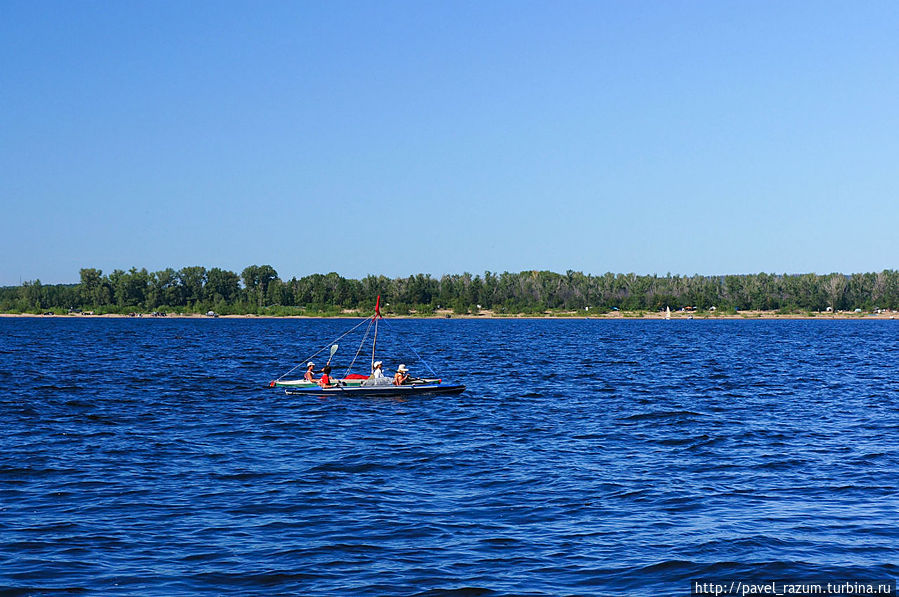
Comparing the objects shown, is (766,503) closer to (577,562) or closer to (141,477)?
(577,562)

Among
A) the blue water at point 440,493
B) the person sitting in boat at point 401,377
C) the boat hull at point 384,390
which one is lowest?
the blue water at point 440,493

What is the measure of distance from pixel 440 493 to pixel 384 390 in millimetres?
23025

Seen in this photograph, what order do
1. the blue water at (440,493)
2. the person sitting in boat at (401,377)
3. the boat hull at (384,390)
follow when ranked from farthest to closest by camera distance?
the person sitting in boat at (401,377) < the boat hull at (384,390) < the blue water at (440,493)

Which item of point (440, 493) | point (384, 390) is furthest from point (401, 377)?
point (440, 493)

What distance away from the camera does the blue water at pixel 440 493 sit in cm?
1565

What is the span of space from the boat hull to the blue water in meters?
0.92

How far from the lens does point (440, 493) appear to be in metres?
21.8

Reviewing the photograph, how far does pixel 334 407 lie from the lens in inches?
→ 1658

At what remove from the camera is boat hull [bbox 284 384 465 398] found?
44625 mm

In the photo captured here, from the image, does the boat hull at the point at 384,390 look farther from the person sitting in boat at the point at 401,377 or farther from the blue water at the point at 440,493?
the blue water at the point at 440,493

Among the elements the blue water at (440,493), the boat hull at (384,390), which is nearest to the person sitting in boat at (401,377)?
the boat hull at (384,390)

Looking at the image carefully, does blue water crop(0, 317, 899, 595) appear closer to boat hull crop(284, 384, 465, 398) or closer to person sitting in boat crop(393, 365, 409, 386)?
boat hull crop(284, 384, 465, 398)

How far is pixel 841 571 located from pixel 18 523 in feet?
54.6

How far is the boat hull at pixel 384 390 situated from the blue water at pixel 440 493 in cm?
92
